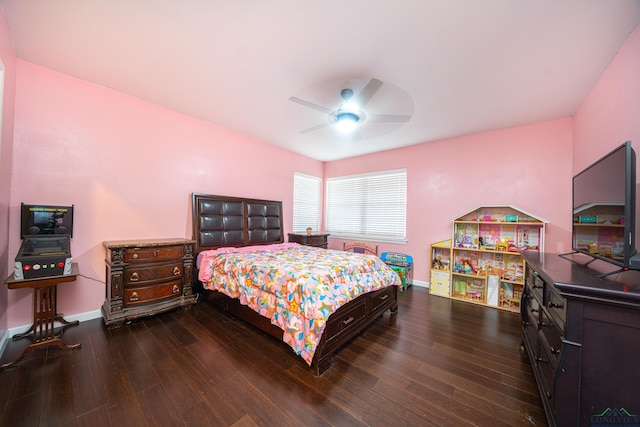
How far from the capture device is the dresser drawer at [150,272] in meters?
2.67

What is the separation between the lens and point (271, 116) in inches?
137

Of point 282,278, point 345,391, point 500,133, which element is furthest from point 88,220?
point 500,133

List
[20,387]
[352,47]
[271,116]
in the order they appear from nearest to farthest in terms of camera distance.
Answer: [20,387] → [352,47] → [271,116]

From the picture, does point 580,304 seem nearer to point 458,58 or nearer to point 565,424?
point 565,424

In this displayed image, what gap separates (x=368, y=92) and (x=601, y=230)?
2.10 meters

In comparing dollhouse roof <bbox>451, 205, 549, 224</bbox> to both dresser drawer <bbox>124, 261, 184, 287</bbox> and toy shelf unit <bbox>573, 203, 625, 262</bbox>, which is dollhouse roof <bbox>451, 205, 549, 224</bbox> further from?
dresser drawer <bbox>124, 261, 184, 287</bbox>

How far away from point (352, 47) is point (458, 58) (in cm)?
100

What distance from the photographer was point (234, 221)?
157 inches

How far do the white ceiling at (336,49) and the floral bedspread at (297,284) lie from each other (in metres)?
2.05

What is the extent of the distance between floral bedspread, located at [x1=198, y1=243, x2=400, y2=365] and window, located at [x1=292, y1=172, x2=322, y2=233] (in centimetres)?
242

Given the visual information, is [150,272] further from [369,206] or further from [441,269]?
[441,269]

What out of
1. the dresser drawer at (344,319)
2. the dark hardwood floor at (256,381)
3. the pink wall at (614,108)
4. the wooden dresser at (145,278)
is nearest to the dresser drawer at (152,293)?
the wooden dresser at (145,278)

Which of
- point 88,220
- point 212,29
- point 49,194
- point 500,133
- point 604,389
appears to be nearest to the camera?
point 604,389

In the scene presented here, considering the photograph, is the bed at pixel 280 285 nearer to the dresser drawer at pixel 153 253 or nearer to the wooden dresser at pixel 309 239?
the dresser drawer at pixel 153 253
